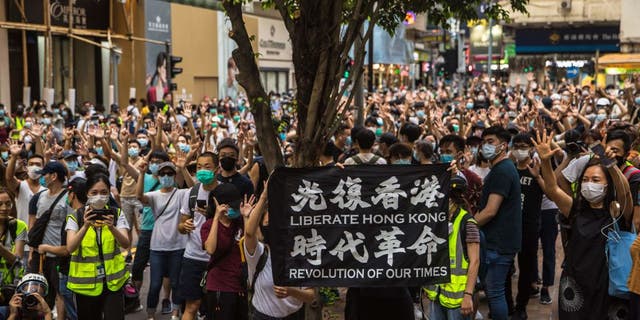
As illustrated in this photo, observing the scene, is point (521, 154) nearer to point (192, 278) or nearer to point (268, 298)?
point (192, 278)

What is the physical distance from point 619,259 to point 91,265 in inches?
161

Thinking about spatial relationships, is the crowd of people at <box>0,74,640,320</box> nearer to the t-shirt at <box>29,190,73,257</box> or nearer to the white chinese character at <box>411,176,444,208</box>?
the t-shirt at <box>29,190,73,257</box>

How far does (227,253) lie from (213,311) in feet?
1.73

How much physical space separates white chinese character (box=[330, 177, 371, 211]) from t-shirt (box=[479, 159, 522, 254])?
2.26 metres

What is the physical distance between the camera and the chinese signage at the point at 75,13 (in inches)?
1033

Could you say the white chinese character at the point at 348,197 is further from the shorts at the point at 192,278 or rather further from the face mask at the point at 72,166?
the face mask at the point at 72,166

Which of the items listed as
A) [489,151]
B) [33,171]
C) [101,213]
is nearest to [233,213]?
[101,213]

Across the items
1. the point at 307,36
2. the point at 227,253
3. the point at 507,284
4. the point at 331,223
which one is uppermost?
the point at 307,36

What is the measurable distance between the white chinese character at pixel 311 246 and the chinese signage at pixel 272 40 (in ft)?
107

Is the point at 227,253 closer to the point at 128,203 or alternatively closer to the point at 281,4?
the point at 281,4

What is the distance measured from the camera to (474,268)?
635 centimetres

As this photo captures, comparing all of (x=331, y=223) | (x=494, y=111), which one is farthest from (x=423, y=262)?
(x=494, y=111)

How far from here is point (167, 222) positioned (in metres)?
8.46

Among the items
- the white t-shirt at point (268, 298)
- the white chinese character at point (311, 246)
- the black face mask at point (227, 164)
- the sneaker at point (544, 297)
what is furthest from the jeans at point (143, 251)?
the sneaker at point (544, 297)
